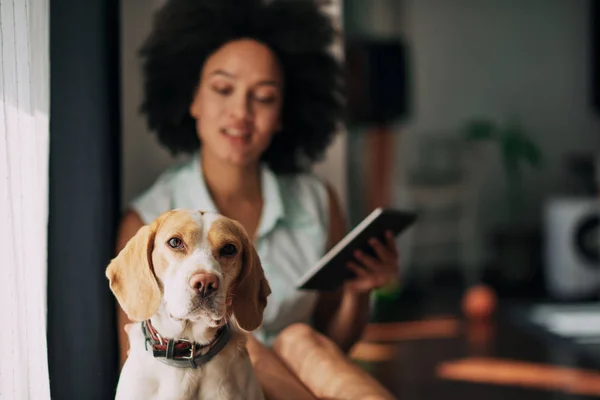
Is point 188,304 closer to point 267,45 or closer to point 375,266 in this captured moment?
point 375,266

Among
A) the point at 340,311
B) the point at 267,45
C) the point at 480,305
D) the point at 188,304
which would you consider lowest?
the point at 480,305

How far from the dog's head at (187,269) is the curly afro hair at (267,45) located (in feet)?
2.09

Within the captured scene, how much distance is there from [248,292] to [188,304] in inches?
3.8

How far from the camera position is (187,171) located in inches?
53.1

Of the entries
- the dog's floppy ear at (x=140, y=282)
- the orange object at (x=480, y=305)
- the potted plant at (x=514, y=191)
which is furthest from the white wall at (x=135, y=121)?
the potted plant at (x=514, y=191)

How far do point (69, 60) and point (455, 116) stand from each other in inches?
142

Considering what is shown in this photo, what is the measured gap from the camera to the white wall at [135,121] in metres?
1.38

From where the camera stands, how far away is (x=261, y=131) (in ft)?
4.25

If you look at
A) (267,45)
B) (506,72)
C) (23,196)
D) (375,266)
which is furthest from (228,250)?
(506,72)

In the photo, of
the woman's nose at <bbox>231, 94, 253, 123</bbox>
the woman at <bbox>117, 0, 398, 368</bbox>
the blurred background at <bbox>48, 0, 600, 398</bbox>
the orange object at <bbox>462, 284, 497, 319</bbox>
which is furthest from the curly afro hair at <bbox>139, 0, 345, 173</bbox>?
the orange object at <bbox>462, 284, 497, 319</bbox>

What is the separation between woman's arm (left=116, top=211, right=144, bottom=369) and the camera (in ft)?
3.04

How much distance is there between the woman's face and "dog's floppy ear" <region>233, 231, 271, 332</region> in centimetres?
51

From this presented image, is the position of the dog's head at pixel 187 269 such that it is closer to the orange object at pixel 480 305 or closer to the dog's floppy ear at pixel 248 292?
the dog's floppy ear at pixel 248 292

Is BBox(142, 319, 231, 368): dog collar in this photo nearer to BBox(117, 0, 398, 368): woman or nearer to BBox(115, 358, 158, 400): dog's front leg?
BBox(115, 358, 158, 400): dog's front leg
